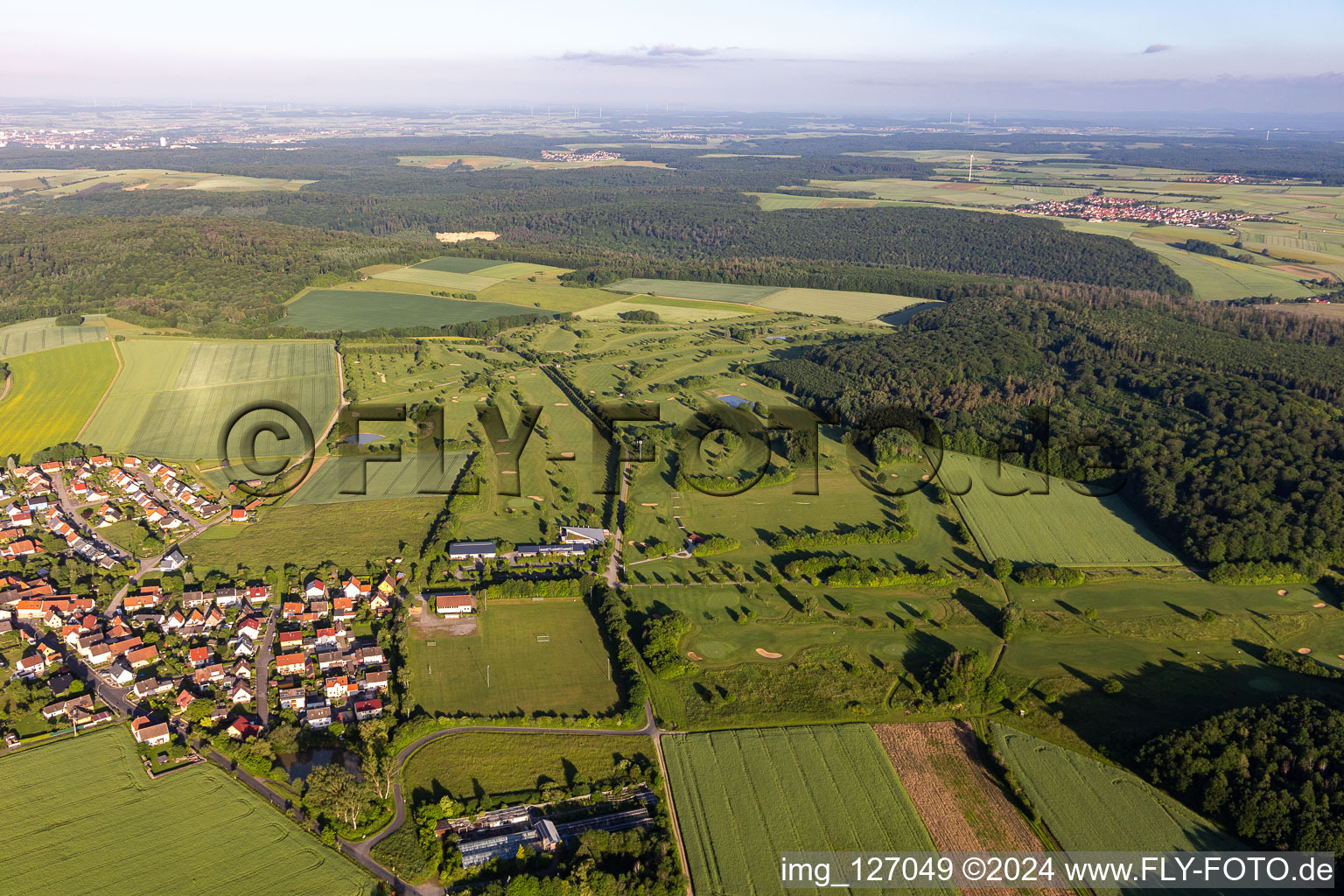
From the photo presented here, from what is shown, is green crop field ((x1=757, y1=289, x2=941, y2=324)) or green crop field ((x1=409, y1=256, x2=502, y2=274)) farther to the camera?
green crop field ((x1=409, y1=256, x2=502, y2=274))

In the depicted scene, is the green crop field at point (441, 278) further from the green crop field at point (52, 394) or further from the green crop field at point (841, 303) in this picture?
the green crop field at point (52, 394)

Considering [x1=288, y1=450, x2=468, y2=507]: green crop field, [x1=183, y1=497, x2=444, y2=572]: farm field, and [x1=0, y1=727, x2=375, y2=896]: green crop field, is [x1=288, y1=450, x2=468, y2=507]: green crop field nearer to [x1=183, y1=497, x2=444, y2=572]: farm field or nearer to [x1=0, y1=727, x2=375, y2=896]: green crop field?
[x1=183, y1=497, x2=444, y2=572]: farm field

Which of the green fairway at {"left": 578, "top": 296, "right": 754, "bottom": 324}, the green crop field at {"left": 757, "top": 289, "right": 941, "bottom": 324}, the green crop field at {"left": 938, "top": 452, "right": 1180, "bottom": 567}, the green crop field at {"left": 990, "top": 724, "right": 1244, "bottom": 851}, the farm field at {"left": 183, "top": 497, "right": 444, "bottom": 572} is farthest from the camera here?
the green crop field at {"left": 757, "top": 289, "right": 941, "bottom": 324}

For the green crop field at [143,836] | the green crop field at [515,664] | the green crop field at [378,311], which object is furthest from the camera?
the green crop field at [378,311]

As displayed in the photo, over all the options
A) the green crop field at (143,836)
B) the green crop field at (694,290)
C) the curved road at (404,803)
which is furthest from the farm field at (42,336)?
the curved road at (404,803)

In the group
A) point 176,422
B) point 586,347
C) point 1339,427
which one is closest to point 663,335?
point 586,347

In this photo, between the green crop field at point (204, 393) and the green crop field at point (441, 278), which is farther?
the green crop field at point (441, 278)

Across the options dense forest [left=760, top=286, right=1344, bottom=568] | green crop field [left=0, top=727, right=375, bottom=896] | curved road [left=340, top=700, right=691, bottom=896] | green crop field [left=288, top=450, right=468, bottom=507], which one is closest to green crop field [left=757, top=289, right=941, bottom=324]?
dense forest [left=760, top=286, right=1344, bottom=568]
